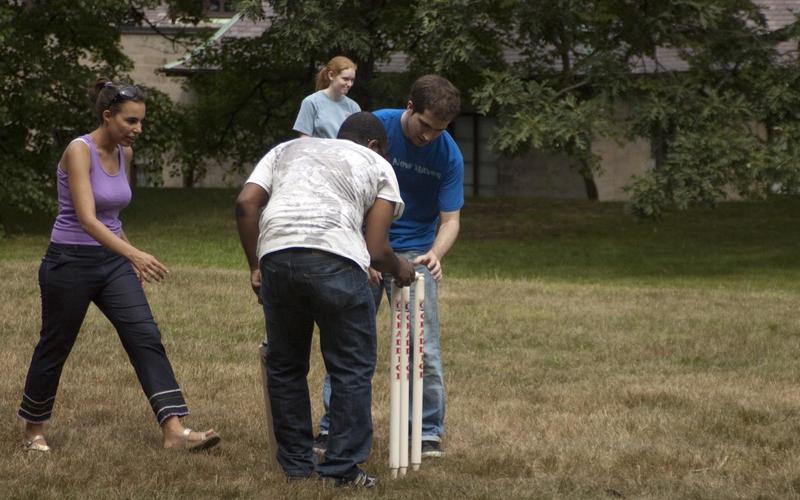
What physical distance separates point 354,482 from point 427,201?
141cm

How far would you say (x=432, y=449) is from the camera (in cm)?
704

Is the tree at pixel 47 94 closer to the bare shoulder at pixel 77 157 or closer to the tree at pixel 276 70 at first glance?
the tree at pixel 276 70

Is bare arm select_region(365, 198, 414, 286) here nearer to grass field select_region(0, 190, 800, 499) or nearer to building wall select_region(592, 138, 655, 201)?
grass field select_region(0, 190, 800, 499)

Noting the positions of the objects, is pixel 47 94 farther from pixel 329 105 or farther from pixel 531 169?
pixel 329 105

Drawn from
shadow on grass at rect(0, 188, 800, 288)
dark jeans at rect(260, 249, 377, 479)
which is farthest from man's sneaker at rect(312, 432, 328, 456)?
shadow on grass at rect(0, 188, 800, 288)

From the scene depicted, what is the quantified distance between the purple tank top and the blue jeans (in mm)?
1240

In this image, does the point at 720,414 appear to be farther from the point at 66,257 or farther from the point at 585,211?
the point at 585,211

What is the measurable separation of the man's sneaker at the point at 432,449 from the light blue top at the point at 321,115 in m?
2.74

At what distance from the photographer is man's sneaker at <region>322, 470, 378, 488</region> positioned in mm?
6113

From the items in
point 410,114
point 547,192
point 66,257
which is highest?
point 410,114

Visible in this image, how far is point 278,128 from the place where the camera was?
31.0 meters

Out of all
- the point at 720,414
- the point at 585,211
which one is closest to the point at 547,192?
the point at 585,211

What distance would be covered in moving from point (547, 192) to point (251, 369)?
1123 inches

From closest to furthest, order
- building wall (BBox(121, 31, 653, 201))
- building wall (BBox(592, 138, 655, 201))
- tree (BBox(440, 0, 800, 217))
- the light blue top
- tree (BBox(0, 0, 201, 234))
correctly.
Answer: the light blue top → tree (BBox(440, 0, 800, 217)) → tree (BBox(0, 0, 201, 234)) → building wall (BBox(592, 138, 655, 201)) → building wall (BBox(121, 31, 653, 201))
